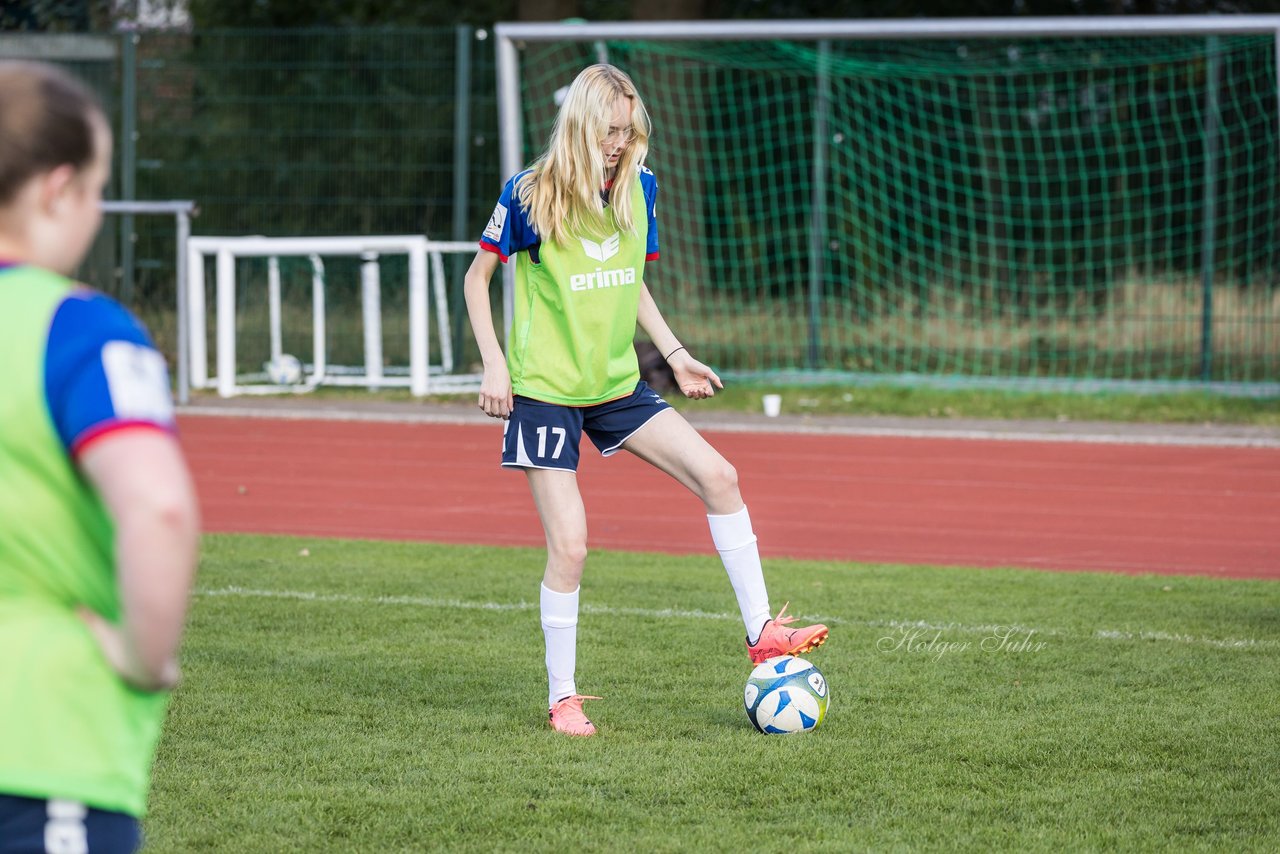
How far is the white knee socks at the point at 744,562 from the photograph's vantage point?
5.24m

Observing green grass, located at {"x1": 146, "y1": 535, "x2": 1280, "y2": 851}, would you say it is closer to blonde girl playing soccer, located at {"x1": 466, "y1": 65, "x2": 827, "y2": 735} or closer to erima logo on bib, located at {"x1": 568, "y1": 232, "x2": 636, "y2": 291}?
blonde girl playing soccer, located at {"x1": 466, "y1": 65, "x2": 827, "y2": 735}

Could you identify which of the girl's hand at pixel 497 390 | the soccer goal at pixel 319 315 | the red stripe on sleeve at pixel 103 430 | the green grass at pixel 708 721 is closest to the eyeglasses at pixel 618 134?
the girl's hand at pixel 497 390

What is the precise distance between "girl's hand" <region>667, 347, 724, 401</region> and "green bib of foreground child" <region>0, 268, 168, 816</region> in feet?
11.0

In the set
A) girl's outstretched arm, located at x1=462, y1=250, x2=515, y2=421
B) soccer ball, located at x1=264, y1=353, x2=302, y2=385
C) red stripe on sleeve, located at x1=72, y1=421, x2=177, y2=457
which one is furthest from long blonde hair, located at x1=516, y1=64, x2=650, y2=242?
soccer ball, located at x1=264, y1=353, x2=302, y2=385

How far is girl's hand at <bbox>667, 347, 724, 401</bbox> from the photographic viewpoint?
17.4ft

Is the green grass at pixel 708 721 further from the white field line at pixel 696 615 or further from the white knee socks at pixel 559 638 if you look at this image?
the white knee socks at pixel 559 638

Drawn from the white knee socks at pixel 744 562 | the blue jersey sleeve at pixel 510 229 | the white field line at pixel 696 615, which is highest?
the blue jersey sleeve at pixel 510 229

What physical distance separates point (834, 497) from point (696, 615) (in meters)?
3.72

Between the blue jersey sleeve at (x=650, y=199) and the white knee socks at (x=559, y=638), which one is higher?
the blue jersey sleeve at (x=650, y=199)

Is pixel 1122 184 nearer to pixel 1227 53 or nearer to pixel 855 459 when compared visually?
pixel 1227 53

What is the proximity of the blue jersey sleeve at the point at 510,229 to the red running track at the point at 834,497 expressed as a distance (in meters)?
3.89

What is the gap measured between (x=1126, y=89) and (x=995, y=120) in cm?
166

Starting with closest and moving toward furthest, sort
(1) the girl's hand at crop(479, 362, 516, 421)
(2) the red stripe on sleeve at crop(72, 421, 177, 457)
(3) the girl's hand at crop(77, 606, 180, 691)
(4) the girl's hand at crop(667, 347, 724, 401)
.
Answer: (2) the red stripe on sleeve at crop(72, 421, 177, 457) < (3) the girl's hand at crop(77, 606, 180, 691) < (1) the girl's hand at crop(479, 362, 516, 421) < (4) the girl's hand at crop(667, 347, 724, 401)

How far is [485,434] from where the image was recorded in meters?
13.4
